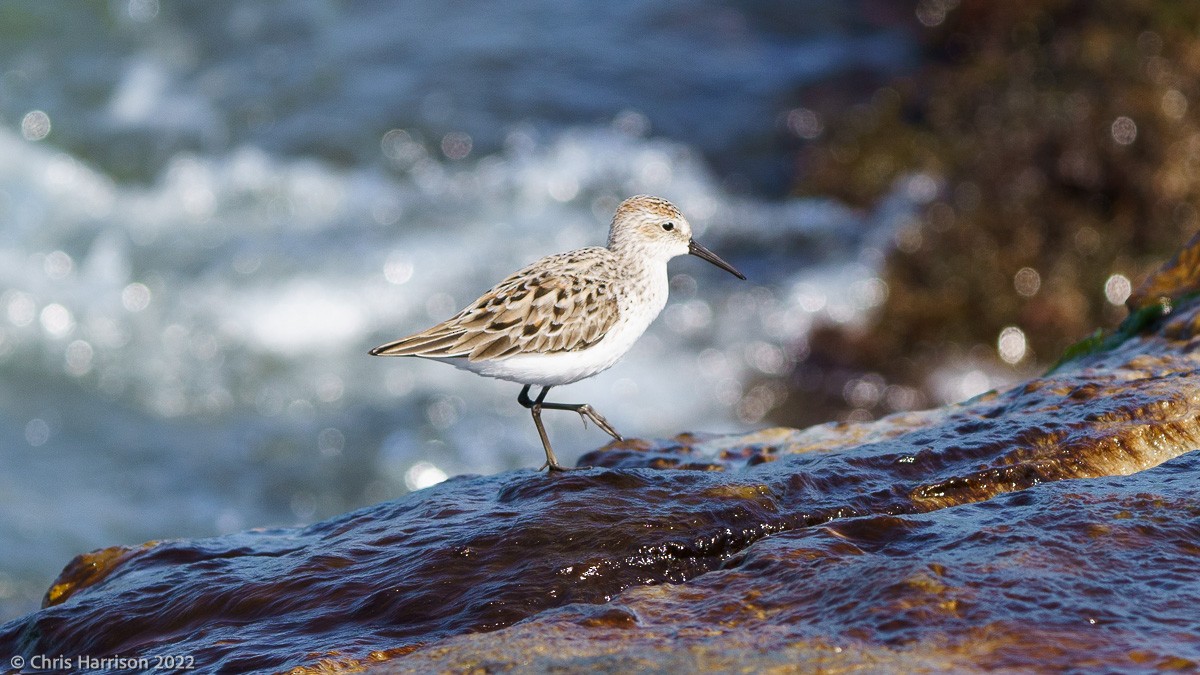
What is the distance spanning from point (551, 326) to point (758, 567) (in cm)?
245

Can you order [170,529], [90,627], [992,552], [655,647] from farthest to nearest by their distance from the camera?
[170,529], [90,627], [992,552], [655,647]

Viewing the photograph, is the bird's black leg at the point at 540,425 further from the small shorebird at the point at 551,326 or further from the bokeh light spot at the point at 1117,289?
the bokeh light spot at the point at 1117,289

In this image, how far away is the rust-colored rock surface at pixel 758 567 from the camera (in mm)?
3803

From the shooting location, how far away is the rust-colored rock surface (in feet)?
12.5

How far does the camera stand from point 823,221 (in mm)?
15438

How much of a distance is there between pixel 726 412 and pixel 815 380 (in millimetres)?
1074

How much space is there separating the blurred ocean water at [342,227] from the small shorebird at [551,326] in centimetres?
539

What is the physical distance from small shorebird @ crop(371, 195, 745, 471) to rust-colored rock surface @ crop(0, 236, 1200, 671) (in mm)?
672

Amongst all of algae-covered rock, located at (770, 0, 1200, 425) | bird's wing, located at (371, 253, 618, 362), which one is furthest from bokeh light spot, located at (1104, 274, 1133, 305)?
bird's wing, located at (371, 253, 618, 362)

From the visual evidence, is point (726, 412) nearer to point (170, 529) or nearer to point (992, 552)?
point (170, 529)

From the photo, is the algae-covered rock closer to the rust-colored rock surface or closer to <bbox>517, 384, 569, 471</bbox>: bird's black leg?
<bbox>517, 384, 569, 471</bbox>: bird's black leg

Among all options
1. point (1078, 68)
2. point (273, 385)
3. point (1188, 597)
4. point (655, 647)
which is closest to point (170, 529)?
point (273, 385)

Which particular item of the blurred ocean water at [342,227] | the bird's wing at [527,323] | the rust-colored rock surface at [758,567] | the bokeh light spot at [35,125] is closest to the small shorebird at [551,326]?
the bird's wing at [527,323]

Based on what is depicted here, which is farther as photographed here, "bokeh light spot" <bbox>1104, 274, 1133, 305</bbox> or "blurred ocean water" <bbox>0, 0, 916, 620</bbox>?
"bokeh light spot" <bbox>1104, 274, 1133, 305</bbox>
